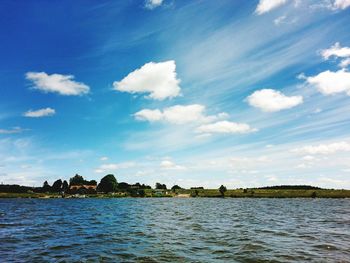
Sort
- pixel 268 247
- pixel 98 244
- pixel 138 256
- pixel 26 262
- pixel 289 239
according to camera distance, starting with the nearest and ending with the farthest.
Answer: pixel 26 262, pixel 138 256, pixel 268 247, pixel 98 244, pixel 289 239

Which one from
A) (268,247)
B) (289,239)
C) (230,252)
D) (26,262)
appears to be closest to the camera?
(26,262)

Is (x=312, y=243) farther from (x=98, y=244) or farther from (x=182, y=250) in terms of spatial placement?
(x=98, y=244)

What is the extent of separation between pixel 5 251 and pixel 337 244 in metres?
27.2

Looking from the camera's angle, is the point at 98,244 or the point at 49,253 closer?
the point at 49,253

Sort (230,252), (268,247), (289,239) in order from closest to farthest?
(230,252) → (268,247) → (289,239)

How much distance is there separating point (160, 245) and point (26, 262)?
10.6m

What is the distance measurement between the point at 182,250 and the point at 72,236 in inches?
566

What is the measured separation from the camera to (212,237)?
31.0 metres

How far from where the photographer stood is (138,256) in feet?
71.2

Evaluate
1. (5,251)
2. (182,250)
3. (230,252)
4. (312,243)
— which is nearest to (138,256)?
(182,250)

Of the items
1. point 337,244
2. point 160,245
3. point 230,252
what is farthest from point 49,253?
point 337,244

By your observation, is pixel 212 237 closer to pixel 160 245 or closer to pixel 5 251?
pixel 160 245

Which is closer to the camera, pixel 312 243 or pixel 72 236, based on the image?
pixel 312 243

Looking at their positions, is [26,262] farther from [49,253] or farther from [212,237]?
[212,237]
